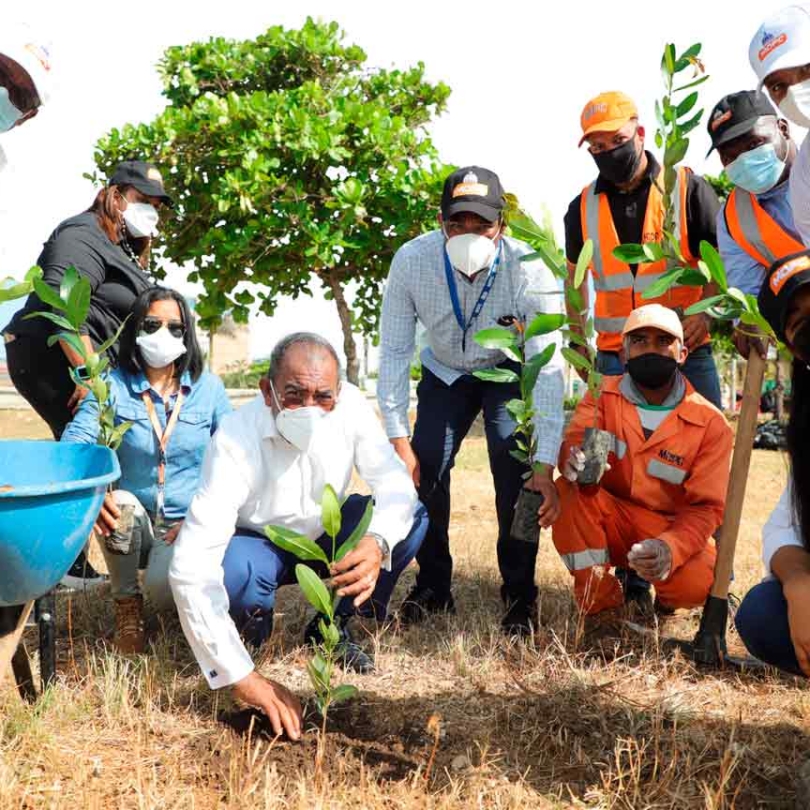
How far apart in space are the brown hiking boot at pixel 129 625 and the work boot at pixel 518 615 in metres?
1.38

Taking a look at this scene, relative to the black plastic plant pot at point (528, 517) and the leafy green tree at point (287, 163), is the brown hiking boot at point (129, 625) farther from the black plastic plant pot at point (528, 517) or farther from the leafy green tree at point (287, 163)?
the leafy green tree at point (287, 163)

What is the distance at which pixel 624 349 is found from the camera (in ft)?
10.7

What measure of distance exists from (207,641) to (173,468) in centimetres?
119

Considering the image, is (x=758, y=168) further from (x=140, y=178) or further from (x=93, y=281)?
(x=93, y=281)

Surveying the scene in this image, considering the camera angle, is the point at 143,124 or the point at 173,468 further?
the point at 143,124

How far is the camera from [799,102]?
2404 mm

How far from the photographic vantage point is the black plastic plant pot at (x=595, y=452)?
308cm

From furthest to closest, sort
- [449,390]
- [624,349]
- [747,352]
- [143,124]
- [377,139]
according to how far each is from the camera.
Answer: [143,124] < [377,139] < [449,390] < [624,349] < [747,352]

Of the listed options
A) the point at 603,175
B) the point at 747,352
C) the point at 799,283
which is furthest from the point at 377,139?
the point at 799,283

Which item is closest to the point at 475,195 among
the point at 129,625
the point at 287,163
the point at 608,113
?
the point at 608,113

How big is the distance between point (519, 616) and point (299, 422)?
1.30m

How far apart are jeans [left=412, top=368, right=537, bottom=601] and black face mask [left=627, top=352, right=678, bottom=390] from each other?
0.48 meters

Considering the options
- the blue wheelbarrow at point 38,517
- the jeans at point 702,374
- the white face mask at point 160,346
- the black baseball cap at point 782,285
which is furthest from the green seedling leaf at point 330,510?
the jeans at point 702,374

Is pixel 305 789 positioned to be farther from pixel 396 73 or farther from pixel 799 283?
pixel 396 73
